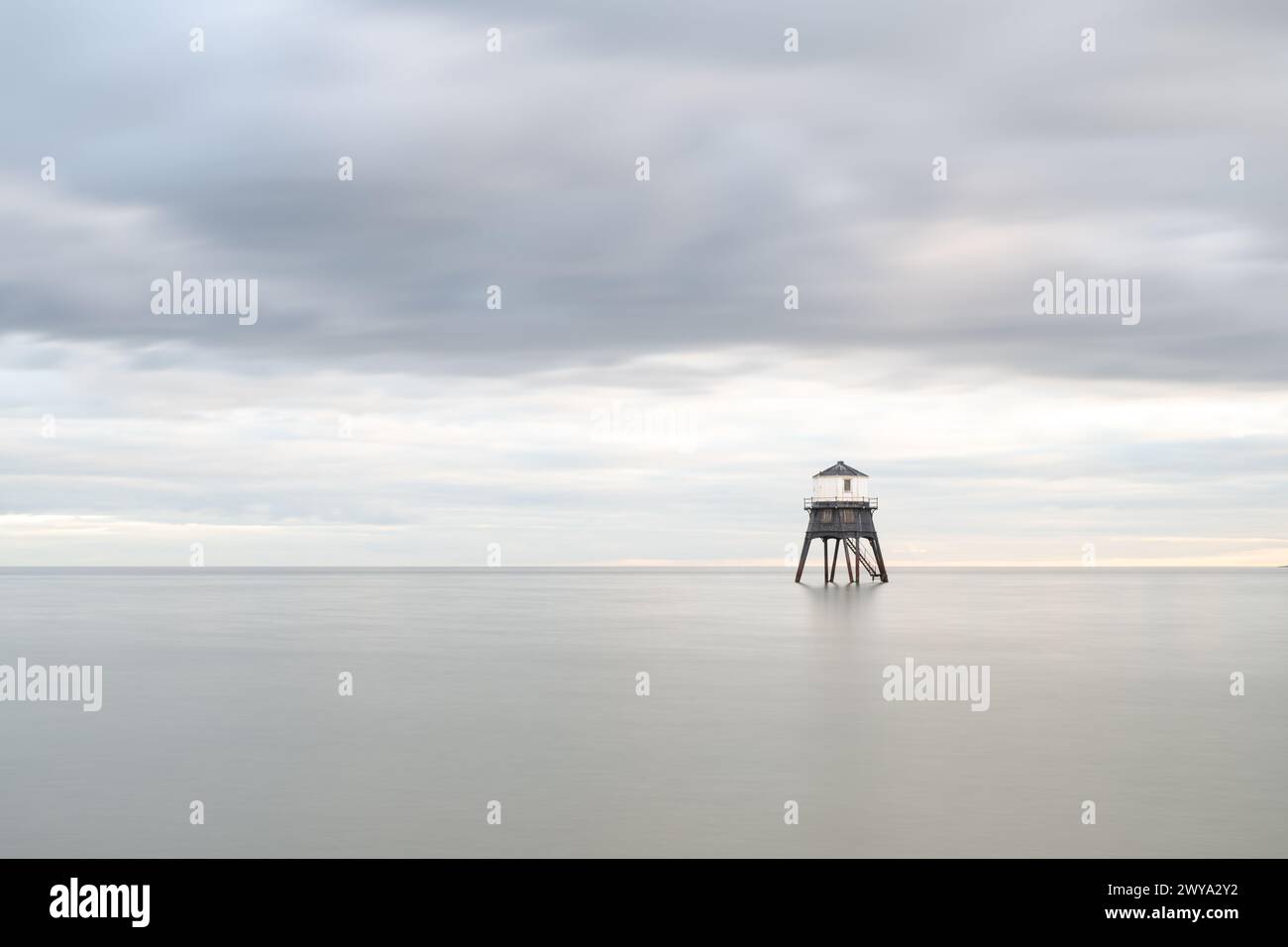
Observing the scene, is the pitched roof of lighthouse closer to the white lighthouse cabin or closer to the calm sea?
the white lighthouse cabin

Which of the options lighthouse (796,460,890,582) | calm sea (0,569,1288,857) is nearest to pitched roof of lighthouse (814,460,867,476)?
lighthouse (796,460,890,582)

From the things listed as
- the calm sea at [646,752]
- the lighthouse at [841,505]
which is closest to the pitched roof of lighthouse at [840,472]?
the lighthouse at [841,505]

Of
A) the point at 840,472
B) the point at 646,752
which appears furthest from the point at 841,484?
the point at 646,752

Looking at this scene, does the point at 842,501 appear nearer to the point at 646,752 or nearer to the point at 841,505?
the point at 841,505

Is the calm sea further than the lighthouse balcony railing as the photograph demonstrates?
No

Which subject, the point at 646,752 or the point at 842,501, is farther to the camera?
the point at 842,501

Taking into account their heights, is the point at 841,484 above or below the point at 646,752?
above

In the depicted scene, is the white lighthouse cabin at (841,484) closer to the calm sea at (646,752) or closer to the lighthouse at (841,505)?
the lighthouse at (841,505)

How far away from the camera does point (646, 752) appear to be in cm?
2959

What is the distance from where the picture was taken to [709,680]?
44.4m

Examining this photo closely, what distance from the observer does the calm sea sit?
Result: 21281mm
